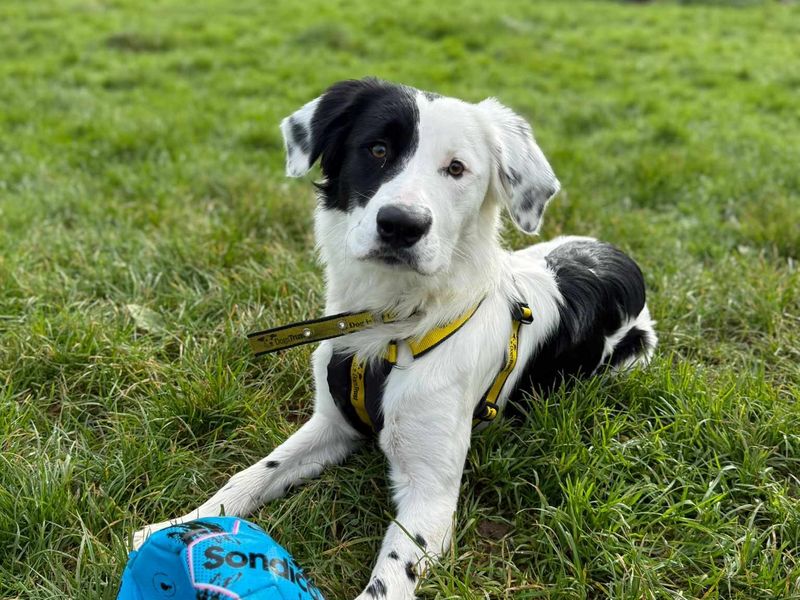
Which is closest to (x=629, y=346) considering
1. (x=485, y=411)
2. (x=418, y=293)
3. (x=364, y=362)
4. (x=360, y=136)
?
(x=485, y=411)

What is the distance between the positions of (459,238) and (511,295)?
354 mm

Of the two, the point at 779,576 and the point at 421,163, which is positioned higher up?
the point at 421,163

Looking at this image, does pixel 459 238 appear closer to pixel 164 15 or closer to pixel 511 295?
pixel 511 295

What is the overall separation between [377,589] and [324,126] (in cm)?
160

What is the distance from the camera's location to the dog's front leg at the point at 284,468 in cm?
255

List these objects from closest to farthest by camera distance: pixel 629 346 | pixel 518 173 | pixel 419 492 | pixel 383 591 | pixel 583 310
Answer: pixel 383 591 → pixel 419 492 → pixel 518 173 → pixel 583 310 → pixel 629 346

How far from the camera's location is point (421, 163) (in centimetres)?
244

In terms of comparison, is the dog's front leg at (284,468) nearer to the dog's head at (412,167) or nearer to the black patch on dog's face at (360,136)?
the dog's head at (412,167)

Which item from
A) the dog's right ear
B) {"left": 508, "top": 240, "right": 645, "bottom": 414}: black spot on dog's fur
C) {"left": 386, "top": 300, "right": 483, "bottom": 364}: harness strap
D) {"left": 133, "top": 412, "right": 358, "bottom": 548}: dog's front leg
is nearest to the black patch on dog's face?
the dog's right ear

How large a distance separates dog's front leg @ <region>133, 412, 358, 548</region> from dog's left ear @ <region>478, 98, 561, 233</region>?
1.02 meters

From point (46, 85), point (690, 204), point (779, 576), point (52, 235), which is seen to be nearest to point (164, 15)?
point (46, 85)

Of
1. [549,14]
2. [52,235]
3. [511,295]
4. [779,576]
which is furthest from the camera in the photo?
[549,14]

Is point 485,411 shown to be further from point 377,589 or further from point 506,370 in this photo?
point 377,589

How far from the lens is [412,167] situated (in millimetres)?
2430
